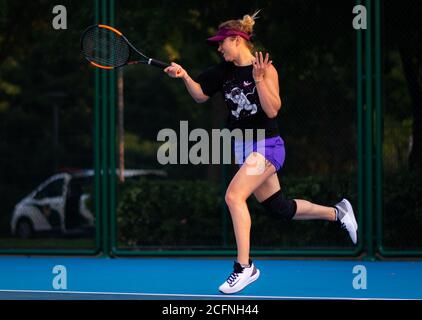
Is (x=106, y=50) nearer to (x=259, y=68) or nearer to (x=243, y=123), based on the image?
(x=243, y=123)

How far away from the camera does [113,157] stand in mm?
12219

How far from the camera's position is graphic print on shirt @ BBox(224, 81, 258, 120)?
8.62m

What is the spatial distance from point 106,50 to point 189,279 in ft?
7.47

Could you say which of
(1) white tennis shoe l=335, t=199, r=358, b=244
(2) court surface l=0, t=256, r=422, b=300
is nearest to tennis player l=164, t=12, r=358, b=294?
(2) court surface l=0, t=256, r=422, b=300

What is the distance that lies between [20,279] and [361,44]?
172 inches

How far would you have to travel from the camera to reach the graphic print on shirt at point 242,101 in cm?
862

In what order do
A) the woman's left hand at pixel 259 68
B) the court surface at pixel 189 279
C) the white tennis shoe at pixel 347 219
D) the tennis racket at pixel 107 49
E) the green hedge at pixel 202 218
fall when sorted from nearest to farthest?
the woman's left hand at pixel 259 68
the court surface at pixel 189 279
the tennis racket at pixel 107 49
the white tennis shoe at pixel 347 219
the green hedge at pixel 202 218

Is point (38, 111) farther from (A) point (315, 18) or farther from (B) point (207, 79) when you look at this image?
(B) point (207, 79)

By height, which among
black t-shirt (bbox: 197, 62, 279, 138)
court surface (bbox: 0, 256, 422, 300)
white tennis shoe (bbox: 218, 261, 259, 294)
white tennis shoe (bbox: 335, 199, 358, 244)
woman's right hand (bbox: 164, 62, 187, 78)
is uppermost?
woman's right hand (bbox: 164, 62, 187, 78)

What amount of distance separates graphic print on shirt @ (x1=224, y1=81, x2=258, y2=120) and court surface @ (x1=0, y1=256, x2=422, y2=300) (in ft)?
4.75

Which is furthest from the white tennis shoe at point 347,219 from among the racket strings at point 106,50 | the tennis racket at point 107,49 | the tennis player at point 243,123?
the racket strings at point 106,50

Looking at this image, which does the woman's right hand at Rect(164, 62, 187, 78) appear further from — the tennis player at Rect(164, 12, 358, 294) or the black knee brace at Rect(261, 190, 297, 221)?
the black knee brace at Rect(261, 190, 297, 221)

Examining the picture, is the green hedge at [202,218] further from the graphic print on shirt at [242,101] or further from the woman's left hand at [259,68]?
the woman's left hand at [259,68]

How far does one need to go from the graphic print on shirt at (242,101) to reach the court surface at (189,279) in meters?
1.45
